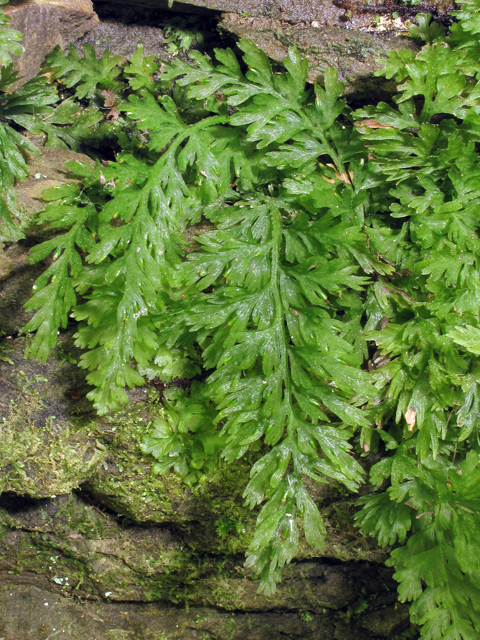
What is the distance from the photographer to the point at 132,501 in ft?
9.33

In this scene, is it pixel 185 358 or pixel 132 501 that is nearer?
pixel 185 358

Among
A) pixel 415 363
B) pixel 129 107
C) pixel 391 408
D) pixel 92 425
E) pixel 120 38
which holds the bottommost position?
pixel 92 425

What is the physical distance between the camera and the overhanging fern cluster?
214 centimetres

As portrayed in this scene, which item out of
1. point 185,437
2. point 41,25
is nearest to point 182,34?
point 41,25

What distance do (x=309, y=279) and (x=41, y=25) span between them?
2.00 meters

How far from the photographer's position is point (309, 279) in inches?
86.4

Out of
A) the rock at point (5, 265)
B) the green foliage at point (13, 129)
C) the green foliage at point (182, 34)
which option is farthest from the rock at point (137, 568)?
the green foliage at point (182, 34)

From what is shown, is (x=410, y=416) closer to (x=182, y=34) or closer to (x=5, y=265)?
(x=5, y=265)

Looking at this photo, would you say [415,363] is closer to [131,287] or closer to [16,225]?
[131,287]

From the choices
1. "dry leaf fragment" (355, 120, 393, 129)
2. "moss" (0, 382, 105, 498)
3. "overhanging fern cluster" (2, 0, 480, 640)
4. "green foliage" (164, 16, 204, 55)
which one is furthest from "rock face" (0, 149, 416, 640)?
"green foliage" (164, 16, 204, 55)

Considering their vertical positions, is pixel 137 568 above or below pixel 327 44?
below

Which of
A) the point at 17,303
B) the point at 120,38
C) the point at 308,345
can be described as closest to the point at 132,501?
the point at 17,303

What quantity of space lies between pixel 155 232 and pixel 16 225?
715 millimetres

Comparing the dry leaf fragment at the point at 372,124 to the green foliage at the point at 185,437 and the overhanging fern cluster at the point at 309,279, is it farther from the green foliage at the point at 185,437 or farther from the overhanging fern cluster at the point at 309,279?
the green foliage at the point at 185,437
